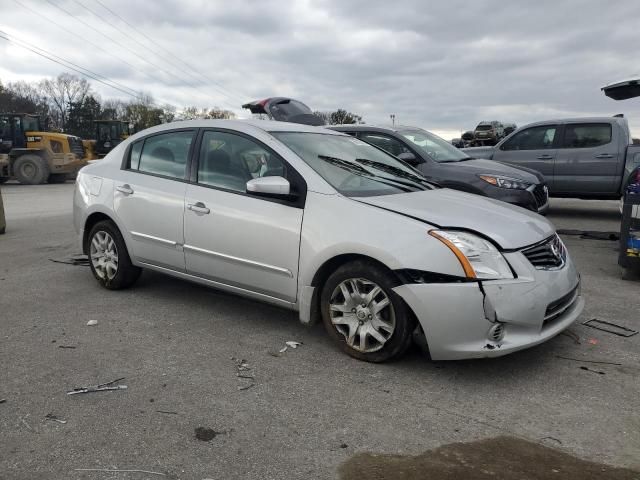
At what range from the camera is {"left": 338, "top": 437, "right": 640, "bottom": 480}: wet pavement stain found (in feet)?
8.16

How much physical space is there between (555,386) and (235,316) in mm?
2552

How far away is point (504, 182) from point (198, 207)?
4784 millimetres

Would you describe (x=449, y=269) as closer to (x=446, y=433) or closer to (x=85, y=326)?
(x=446, y=433)

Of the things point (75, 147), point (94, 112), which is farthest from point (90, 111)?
point (75, 147)

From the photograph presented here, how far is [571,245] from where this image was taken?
7832 mm

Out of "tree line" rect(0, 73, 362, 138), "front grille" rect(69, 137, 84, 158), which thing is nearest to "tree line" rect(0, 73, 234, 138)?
"tree line" rect(0, 73, 362, 138)

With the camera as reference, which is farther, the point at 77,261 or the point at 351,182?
the point at 77,261

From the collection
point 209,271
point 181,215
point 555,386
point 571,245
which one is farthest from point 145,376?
point 571,245

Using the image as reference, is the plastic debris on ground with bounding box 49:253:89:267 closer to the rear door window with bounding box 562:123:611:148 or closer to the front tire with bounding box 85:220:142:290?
the front tire with bounding box 85:220:142:290

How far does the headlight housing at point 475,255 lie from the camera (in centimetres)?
333

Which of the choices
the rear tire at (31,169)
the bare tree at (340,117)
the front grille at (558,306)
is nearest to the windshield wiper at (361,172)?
the front grille at (558,306)

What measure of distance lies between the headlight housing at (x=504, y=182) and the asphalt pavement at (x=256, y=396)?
9.39ft

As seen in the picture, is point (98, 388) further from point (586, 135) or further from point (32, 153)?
point (32, 153)

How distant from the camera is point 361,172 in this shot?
4.39 metres
